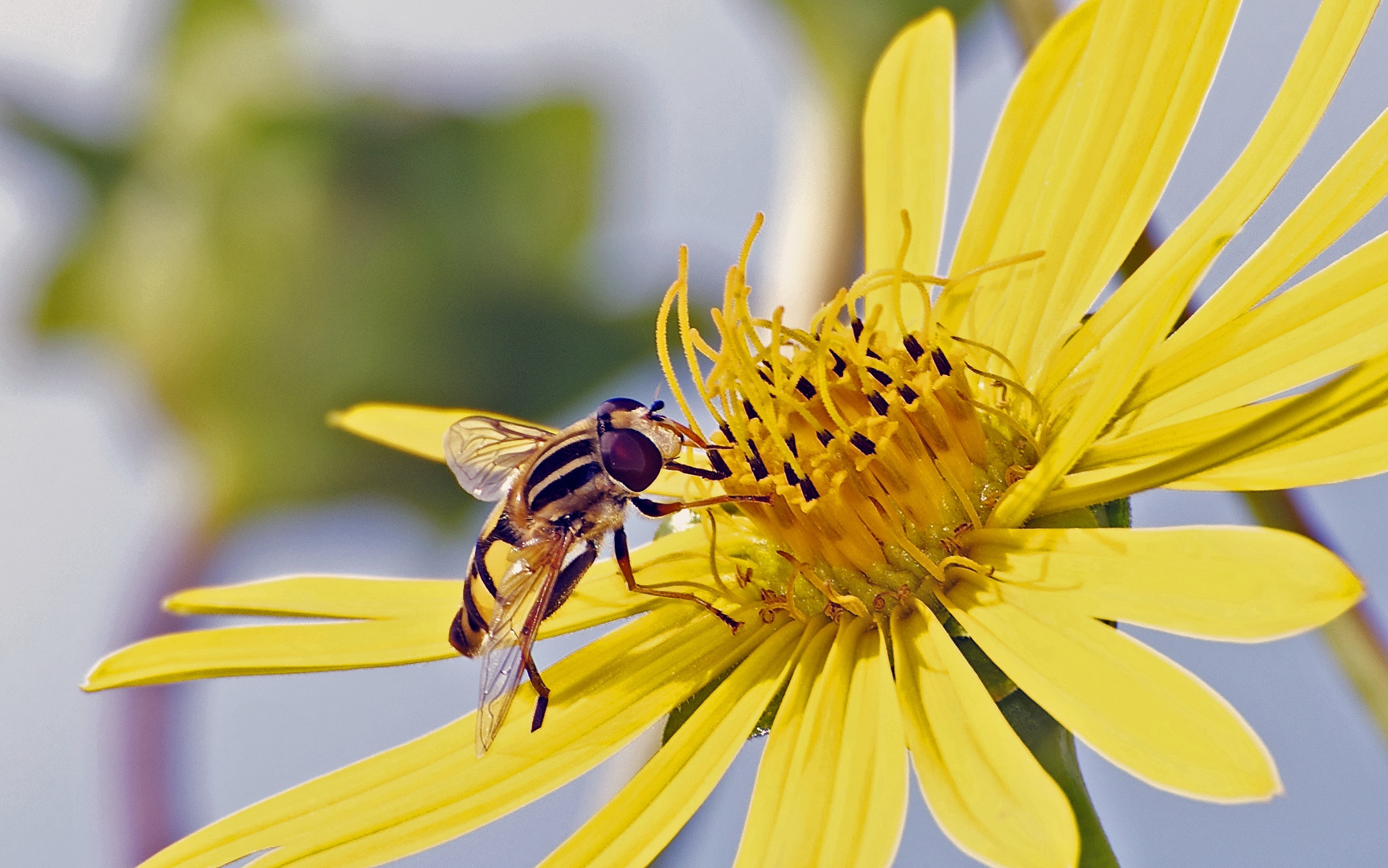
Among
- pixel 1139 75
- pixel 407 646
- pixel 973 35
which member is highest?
pixel 973 35

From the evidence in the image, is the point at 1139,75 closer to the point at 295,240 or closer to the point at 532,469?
the point at 532,469

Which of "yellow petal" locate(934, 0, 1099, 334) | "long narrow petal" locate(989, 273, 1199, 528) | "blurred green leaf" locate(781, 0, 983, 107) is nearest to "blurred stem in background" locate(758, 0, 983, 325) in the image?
"blurred green leaf" locate(781, 0, 983, 107)

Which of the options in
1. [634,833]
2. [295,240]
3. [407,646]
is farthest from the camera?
[295,240]

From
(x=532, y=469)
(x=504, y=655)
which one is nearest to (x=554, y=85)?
(x=532, y=469)

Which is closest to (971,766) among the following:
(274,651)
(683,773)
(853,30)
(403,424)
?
(683,773)

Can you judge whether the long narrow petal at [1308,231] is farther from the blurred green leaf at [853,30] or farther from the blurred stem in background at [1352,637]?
the blurred green leaf at [853,30]

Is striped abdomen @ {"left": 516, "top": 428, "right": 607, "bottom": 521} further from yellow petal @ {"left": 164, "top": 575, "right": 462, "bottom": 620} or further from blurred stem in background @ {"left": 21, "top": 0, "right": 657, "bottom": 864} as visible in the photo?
blurred stem in background @ {"left": 21, "top": 0, "right": 657, "bottom": 864}

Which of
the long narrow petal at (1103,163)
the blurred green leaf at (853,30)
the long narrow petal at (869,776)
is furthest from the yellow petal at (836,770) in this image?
the blurred green leaf at (853,30)
